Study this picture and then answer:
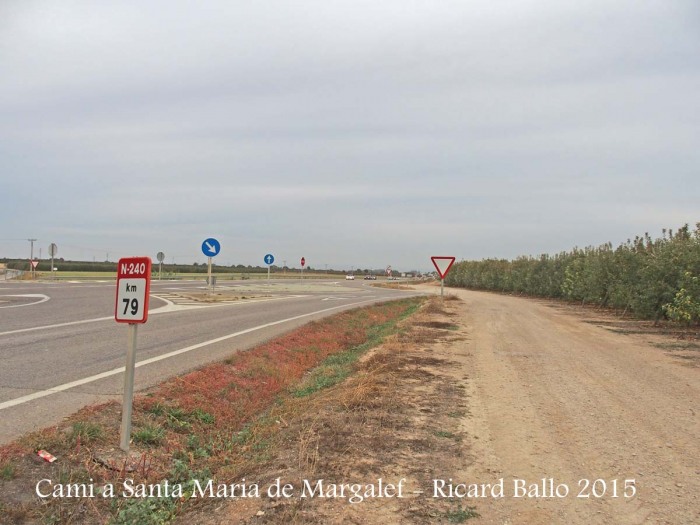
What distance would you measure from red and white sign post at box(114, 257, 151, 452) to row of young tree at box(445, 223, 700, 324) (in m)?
14.1

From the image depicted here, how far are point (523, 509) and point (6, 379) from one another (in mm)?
Answer: 6893

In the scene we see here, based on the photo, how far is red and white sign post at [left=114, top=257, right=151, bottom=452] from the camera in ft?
14.8

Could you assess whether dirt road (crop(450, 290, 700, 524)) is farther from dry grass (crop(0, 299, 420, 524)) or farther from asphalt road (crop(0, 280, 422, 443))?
asphalt road (crop(0, 280, 422, 443))

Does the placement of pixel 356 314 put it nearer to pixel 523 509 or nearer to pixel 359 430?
pixel 359 430

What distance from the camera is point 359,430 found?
17.0 feet

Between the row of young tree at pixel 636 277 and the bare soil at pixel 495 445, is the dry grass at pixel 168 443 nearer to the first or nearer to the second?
the bare soil at pixel 495 445

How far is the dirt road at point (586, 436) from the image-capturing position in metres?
3.68

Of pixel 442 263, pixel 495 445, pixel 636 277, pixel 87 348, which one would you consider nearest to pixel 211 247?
pixel 442 263

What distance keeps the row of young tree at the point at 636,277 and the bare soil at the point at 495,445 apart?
6.12 meters

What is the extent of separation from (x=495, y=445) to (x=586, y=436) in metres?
1.01

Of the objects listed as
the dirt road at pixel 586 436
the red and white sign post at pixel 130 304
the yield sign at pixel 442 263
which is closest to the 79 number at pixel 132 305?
the red and white sign post at pixel 130 304

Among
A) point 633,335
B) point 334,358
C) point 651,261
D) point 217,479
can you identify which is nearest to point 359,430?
point 217,479

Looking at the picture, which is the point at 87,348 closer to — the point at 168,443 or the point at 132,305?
the point at 168,443

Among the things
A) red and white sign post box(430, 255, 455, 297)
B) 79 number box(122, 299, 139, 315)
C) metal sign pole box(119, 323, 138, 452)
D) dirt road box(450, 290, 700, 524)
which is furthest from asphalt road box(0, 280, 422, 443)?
red and white sign post box(430, 255, 455, 297)
